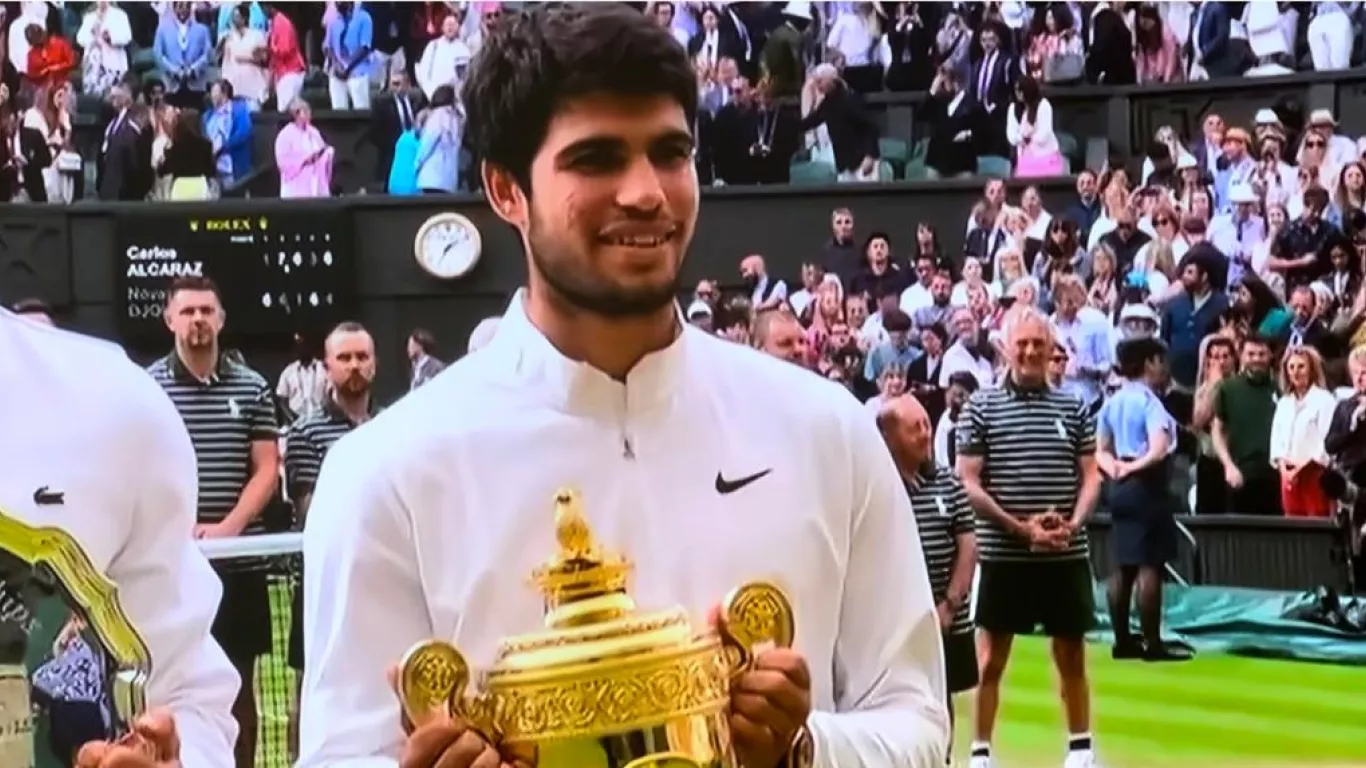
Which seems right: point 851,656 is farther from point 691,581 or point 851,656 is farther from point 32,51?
point 32,51

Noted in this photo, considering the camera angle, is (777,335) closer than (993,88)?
Yes

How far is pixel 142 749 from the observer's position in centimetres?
98

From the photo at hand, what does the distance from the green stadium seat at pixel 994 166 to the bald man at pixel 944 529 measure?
2.79 m

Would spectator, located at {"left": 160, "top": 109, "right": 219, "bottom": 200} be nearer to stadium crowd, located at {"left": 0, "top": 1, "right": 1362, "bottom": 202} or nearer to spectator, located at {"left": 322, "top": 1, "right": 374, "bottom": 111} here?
stadium crowd, located at {"left": 0, "top": 1, "right": 1362, "bottom": 202}

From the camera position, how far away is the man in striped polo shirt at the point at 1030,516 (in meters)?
4.08

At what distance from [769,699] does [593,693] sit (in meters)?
0.10

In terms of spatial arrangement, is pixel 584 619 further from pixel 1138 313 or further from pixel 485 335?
pixel 1138 313

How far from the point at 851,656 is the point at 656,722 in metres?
A: 0.23

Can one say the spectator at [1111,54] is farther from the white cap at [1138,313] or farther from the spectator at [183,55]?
the spectator at [183,55]

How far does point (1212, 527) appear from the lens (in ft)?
17.1

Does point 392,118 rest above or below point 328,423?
above

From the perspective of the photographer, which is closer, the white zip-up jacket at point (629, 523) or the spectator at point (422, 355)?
the white zip-up jacket at point (629, 523)

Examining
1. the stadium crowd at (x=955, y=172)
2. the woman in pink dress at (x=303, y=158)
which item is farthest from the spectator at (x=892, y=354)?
the woman in pink dress at (x=303, y=158)

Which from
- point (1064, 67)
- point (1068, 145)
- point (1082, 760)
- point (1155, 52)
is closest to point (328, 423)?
point (1082, 760)
